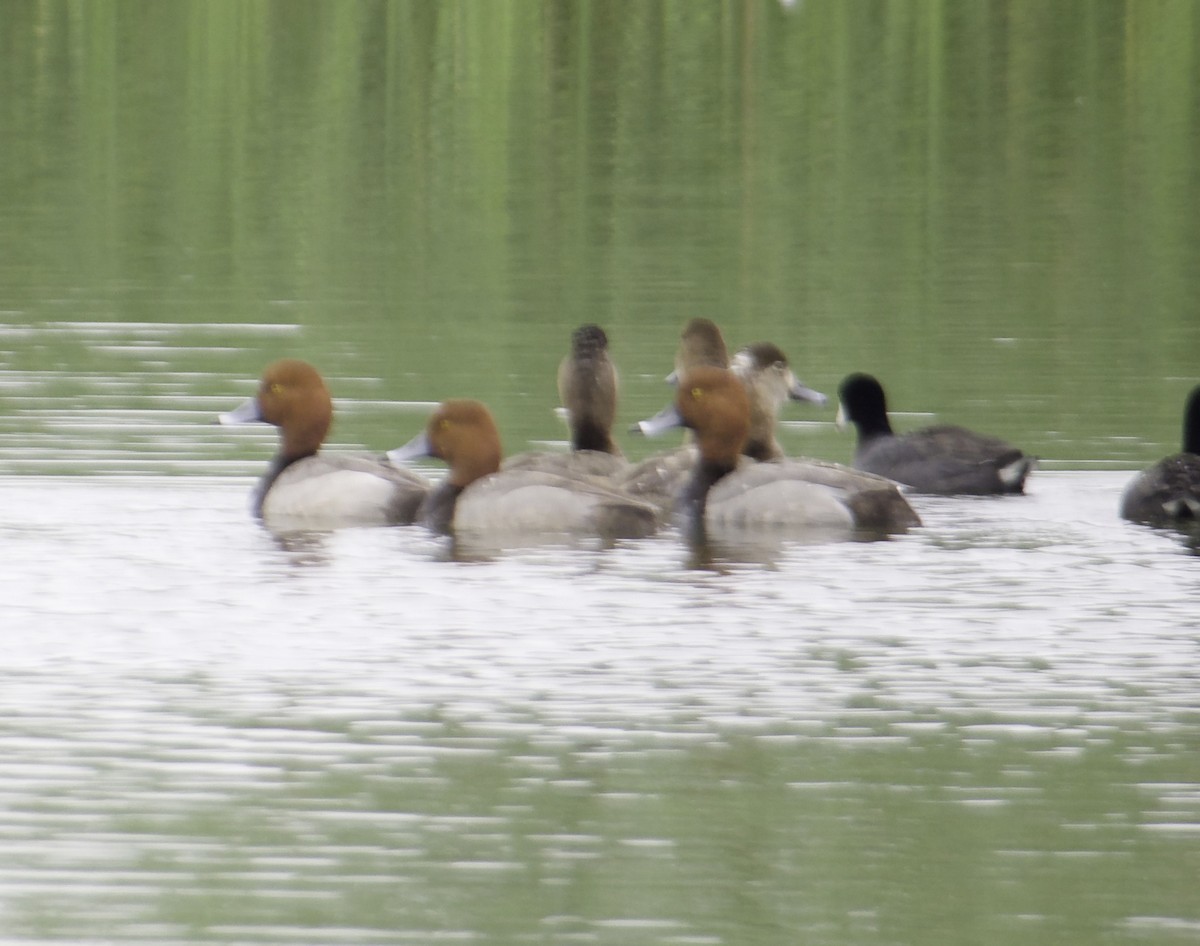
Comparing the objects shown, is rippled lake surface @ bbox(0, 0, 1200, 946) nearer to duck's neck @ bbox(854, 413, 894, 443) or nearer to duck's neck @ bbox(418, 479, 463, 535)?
duck's neck @ bbox(418, 479, 463, 535)

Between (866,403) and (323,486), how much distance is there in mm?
3845

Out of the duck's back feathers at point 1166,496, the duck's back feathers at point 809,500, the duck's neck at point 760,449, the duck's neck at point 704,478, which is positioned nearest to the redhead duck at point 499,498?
the duck's back feathers at point 809,500

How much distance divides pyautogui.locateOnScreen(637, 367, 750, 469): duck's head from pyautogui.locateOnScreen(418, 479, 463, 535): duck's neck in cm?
135

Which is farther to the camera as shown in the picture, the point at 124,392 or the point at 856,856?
the point at 124,392

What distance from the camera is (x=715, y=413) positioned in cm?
1456

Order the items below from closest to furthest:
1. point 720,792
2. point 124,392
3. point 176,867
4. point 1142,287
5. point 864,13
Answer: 1. point 176,867
2. point 720,792
3. point 124,392
4. point 1142,287
5. point 864,13

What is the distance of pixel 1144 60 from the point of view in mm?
47156

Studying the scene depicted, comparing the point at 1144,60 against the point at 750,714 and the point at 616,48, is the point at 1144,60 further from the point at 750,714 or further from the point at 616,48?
the point at 750,714

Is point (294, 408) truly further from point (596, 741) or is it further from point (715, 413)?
point (596, 741)

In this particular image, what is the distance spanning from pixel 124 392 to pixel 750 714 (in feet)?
31.5

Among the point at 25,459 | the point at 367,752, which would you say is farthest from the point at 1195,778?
the point at 25,459

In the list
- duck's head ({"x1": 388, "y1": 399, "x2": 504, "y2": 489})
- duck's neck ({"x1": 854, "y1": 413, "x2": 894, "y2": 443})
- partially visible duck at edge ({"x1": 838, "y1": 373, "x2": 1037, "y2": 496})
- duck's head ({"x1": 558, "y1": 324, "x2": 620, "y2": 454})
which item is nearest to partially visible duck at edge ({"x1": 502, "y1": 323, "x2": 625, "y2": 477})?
duck's head ({"x1": 558, "y1": 324, "x2": 620, "y2": 454})

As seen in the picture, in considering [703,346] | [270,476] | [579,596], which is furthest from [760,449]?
[579,596]

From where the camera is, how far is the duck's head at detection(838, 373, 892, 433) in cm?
1633
